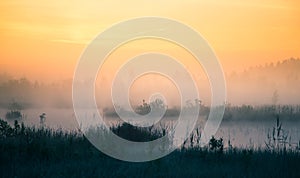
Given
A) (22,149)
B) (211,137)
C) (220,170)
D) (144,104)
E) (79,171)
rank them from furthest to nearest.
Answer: (144,104) → (211,137) → (22,149) → (220,170) → (79,171)

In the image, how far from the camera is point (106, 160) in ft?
42.1

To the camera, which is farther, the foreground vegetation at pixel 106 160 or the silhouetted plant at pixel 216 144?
the silhouetted plant at pixel 216 144

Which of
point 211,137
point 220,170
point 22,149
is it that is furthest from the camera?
point 211,137

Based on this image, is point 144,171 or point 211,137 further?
point 211,137

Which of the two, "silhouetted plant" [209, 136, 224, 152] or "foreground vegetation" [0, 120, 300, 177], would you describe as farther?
"silhouetted plant" [209, 136, 224, 152]

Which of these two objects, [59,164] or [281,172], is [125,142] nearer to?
[59,164]

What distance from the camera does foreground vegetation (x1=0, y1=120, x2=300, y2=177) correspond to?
11508 millimetres

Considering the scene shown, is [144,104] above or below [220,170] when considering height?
above

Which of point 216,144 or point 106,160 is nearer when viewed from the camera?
point 106,160

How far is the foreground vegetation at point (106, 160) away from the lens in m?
11.5

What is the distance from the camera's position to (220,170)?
1228 cm

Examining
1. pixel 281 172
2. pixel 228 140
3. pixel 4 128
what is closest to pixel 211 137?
pixel 228 140

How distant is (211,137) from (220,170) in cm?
282

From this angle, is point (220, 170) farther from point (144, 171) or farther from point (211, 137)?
point (211, 137)
